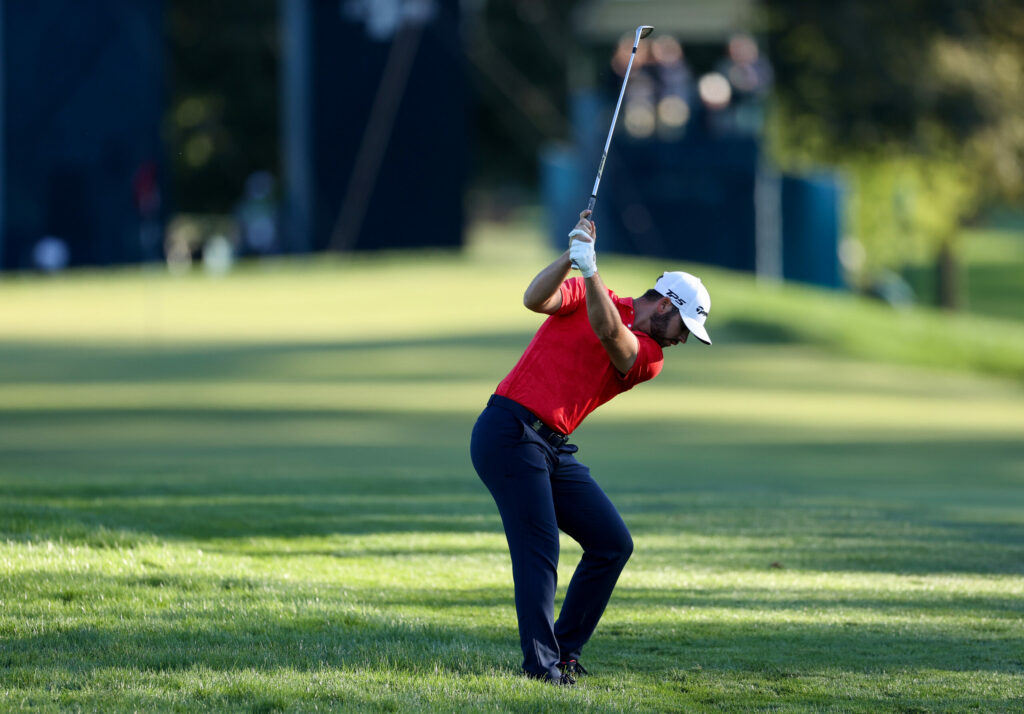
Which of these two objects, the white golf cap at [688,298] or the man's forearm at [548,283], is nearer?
the man's forearm at [548,283]

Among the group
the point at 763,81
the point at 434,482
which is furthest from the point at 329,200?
the point at 434,482

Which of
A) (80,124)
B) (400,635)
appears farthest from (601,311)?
(80,124)

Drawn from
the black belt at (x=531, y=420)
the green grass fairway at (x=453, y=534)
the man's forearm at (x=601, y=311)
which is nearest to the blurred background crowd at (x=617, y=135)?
the green grass fairway at (x=453, y=534)

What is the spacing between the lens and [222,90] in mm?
52281

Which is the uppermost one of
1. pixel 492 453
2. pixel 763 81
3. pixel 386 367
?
pixel 763 81

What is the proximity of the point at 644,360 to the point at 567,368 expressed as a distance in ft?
0.95

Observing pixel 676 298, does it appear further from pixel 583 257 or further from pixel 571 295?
pixel 583 257

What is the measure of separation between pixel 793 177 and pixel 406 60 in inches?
359

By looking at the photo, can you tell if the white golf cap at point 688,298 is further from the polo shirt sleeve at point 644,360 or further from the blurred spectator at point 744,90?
the blurred spectator at point 744,90

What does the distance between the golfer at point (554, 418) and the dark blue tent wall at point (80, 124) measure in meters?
29.5

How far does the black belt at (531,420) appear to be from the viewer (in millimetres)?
6047

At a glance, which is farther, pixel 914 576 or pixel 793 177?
pixel 793 177

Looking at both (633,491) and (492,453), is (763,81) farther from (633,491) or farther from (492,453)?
(492,453)

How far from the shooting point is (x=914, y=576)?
870 centimetres
